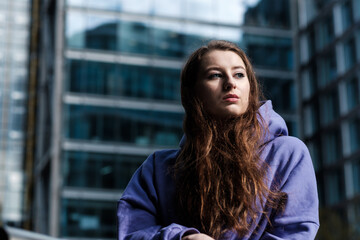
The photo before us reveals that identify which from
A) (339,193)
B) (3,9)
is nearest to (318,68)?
(339,193)

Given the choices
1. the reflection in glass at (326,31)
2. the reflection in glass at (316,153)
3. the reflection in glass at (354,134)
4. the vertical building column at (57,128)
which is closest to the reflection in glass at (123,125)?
the vertical building column at (57,128)

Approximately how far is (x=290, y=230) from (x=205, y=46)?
0.67 m

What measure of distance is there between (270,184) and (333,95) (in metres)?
37.3

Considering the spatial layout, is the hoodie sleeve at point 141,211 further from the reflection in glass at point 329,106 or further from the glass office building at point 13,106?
the glass office building at point 13,106

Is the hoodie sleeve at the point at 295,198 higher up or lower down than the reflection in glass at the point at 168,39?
lower down

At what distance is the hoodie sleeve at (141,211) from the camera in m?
1.87

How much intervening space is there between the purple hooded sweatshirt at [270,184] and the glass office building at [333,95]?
3262 centimetres

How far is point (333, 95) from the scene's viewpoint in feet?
125

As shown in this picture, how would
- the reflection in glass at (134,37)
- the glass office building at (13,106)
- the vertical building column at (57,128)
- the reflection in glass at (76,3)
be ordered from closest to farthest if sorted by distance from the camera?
the vertical building column at (57,128) → the reflection in glass at (134,37) → the reflection in glass at (76,3) → the glass office building at (13,106)

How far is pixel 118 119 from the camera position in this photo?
31.4 m

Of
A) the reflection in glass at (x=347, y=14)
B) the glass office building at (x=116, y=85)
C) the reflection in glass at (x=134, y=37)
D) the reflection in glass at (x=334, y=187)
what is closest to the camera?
the glass office building at (x=116, y=85)

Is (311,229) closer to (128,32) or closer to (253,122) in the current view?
(253,122)

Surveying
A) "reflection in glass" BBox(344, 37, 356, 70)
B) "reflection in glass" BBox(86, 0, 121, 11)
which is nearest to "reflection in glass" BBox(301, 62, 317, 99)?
"reflection in glass" BBox(344, 37, 356, 70)

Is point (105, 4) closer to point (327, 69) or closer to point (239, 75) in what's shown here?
point (327, 69)
